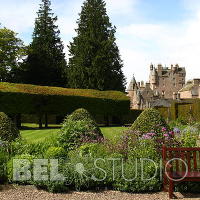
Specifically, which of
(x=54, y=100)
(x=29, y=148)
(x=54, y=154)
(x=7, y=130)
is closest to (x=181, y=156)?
(x=54, y=154)

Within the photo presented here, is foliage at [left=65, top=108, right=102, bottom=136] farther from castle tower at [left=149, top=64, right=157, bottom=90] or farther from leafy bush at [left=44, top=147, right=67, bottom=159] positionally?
castle tower at [left=149, top=64, right=157, bottom=90]

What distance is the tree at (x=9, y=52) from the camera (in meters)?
46.3

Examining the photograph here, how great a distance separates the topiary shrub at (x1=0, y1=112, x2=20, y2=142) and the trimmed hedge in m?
14.4

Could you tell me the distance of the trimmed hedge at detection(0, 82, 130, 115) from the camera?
2470 cm

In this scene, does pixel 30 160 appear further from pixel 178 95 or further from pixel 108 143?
pixel 178 95

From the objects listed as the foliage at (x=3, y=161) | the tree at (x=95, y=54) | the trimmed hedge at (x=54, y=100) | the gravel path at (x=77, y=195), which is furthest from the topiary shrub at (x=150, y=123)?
the tree at (x=95, y=54)

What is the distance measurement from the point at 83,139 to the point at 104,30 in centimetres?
3679

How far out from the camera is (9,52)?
156ft

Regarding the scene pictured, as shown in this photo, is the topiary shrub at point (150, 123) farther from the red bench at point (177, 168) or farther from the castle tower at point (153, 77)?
the castle tower at point (153, 77)

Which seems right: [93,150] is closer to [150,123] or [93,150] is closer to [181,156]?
[150,123]

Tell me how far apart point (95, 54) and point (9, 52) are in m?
13.1

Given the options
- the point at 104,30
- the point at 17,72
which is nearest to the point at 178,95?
the point at 104,30

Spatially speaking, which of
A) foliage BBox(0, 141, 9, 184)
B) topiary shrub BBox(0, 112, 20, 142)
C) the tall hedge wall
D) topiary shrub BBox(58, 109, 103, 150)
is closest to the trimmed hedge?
the tall hedge wall

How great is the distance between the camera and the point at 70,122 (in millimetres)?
10117
